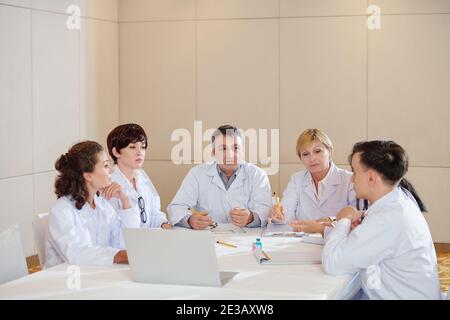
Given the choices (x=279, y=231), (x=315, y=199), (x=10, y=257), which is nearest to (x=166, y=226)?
(x=279, y=231)

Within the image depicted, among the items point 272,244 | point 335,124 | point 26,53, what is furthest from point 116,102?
point 272,244

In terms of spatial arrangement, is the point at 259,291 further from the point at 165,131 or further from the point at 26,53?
the point at 165,131

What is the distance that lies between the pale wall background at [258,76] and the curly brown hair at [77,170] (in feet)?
9.78

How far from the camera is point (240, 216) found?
4.52 m

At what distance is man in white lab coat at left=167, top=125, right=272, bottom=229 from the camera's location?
4930 mm

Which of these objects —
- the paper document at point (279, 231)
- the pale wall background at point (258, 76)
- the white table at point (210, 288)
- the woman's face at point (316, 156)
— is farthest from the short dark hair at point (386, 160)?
the pale wall background at point (258, 76)

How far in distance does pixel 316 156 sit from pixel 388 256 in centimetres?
182

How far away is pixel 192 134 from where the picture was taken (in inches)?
311

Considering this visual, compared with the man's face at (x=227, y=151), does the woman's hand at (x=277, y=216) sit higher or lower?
lower

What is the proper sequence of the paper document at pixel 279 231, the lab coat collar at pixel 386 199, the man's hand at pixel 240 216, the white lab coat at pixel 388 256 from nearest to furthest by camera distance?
1. the white lab coat at pixel 388 256
2. the lab coat collar at pixel 386 199
3. the paper document at pixel 279 231
4. the man's hand at pixel 240 216

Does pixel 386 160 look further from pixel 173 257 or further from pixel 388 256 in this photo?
pixel 173 257

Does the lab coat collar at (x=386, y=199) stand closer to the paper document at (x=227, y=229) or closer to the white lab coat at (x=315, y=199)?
the paper document at (x=227, y=229)

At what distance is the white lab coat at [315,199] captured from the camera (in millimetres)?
4980

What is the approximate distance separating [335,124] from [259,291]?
495 centimetres
